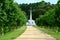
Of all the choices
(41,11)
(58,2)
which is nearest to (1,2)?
(58,2)

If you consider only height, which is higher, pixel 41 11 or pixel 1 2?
pixel 1 2

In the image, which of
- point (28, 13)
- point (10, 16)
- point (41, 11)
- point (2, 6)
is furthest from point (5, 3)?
point (28, 13)

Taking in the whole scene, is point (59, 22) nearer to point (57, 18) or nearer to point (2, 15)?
point (57, 18)

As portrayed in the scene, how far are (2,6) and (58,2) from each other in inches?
632

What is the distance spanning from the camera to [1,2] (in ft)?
83.2

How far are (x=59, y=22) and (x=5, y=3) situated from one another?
17.7 meters

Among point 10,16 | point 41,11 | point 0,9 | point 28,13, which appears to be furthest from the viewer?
point 28,13

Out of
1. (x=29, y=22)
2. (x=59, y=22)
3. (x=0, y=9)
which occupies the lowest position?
(x=29, y=22)

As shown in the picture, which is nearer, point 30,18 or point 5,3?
point 5,3

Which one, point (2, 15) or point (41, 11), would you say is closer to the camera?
point (2, 15)

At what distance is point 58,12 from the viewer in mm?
41906

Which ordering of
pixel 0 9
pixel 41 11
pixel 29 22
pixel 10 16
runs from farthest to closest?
pixel 29 22, pixel 41 11, pixel 10 16, pixel 0 9

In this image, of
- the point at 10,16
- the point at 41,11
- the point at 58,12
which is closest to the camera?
the point at 10,16

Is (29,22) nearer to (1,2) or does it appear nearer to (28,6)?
(28,6)
